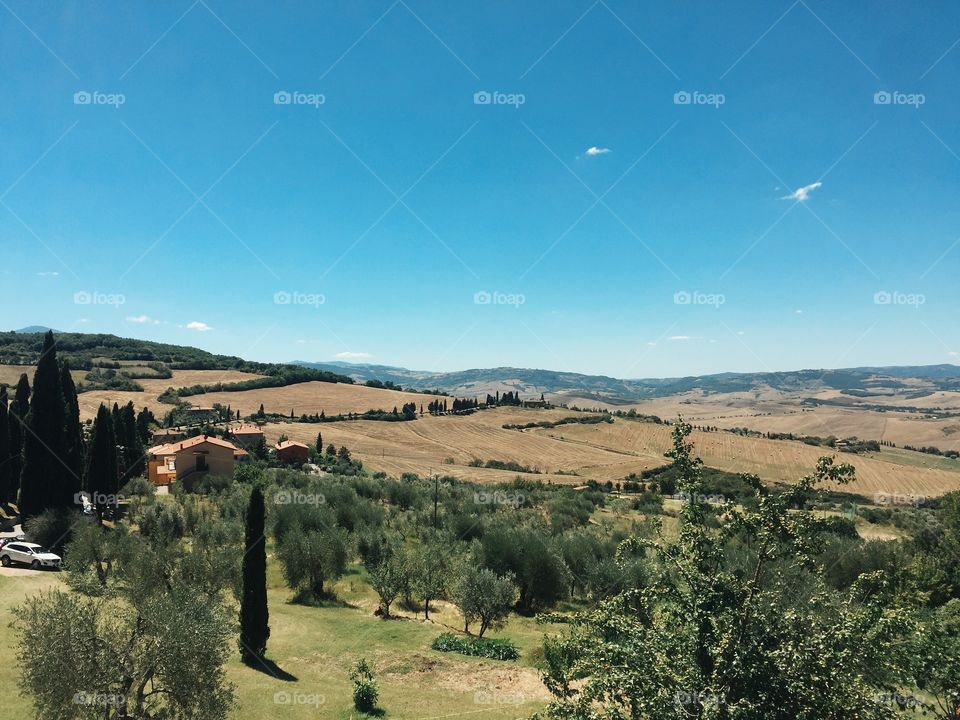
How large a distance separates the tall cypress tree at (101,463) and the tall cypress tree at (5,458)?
6539 mm

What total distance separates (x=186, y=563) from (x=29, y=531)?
16.3 m

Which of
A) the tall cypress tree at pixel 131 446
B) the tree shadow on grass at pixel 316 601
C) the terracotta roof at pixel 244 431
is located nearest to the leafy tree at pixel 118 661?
the tree shadow on grass at pixel 316 601

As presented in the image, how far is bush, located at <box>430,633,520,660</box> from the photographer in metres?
24.5

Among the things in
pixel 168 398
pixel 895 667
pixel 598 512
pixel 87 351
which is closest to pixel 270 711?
pixel 895 667

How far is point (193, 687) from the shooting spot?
12.0 meters

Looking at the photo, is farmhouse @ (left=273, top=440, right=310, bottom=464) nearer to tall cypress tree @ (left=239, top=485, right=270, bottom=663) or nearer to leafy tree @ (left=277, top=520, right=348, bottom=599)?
leafy tree @ (left=277, top=520, right=348, bottom=599)

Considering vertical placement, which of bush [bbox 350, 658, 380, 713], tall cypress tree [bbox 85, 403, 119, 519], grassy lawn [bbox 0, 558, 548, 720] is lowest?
grassy lawn [bbox 0, 558, 548, 720]

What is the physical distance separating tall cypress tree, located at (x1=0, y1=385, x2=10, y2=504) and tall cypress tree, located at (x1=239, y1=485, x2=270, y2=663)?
2919 centimetres

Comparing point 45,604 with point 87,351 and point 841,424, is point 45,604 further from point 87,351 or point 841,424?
point 841,424

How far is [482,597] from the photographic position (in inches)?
1070

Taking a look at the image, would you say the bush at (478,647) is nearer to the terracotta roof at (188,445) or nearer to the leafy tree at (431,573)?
the leafy tree at (431,573)

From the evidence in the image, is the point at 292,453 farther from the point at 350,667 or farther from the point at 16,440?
the point at 350,667

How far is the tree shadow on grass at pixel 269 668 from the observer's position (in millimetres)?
20327

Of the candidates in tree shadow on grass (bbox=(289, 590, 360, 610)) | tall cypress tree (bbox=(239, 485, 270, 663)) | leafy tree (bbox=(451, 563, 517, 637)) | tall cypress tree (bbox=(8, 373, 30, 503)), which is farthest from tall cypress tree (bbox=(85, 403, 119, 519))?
leafy tree (bbox=(451, 563, 517, 637))
